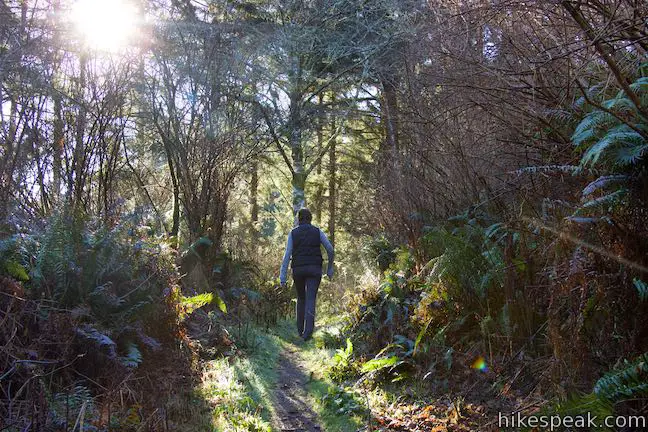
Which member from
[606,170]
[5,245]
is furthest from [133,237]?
[606,170]

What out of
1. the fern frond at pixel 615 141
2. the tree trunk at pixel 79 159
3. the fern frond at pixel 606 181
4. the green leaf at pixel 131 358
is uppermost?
the tree trunk at pixel 79 159

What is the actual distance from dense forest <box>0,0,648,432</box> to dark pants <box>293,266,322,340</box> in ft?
1.50

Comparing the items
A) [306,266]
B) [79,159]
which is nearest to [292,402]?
[306,266]

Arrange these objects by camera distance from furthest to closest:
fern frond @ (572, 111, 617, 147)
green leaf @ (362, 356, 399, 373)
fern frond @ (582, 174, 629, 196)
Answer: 1. green leaf @ (362, 356, 399, 373)
2. fern frond @ (572, 111, 617, 147)
3. fern frond @ (582, 174, 629, 196)

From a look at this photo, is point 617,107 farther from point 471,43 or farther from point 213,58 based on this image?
point 213,58

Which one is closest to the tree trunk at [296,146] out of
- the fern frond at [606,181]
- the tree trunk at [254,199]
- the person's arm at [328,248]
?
the tree trunk at [254,199]

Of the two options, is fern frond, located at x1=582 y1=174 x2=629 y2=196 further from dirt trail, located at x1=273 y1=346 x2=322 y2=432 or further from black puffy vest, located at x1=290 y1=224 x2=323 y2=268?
black puffy vest, located at x1=290 y1=224 x2=323 y2=268

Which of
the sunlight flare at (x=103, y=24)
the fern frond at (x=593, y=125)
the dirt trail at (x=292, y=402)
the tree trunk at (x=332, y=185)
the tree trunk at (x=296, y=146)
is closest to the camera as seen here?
the fern frond at (x=593, y=125)

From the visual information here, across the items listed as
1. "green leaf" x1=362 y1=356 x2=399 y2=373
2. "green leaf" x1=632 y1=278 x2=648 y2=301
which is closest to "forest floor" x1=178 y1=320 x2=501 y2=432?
"green leaf" x1=362 y1=356 x2=399 y2=373

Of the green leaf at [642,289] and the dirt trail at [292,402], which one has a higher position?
the green leaf at [642,289]

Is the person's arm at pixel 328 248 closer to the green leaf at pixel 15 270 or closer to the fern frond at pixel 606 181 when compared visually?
the green leaf at pixel 15 270

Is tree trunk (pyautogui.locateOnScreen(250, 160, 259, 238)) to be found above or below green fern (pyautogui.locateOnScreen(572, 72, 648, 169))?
above

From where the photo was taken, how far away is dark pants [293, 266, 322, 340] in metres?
7.59

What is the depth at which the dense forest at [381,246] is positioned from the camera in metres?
3.57
